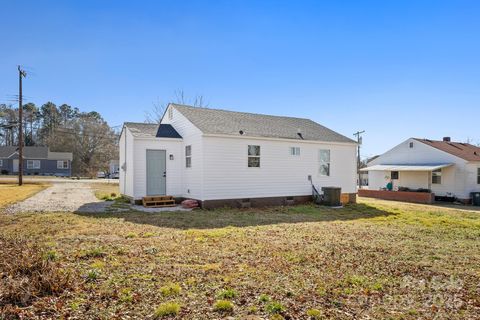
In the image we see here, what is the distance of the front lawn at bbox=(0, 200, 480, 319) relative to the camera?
Answer: 3773mm

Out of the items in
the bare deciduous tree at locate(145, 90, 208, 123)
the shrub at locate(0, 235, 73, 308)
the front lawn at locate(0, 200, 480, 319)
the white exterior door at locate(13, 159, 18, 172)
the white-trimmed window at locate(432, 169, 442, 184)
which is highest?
the bare deciduous tree at locate(145, 90, 208, 123)

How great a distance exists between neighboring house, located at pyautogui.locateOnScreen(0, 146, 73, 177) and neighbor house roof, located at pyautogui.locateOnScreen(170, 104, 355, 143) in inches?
1653

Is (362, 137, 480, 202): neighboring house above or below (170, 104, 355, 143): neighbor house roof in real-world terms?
below

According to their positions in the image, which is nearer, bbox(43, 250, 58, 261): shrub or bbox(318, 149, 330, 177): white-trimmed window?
bbox(43, 250, 58, 261): shrub

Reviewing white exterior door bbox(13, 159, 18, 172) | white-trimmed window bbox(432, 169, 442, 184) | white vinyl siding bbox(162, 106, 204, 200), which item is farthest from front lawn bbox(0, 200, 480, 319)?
white exterior door bbox(13, 159, 18, 172)

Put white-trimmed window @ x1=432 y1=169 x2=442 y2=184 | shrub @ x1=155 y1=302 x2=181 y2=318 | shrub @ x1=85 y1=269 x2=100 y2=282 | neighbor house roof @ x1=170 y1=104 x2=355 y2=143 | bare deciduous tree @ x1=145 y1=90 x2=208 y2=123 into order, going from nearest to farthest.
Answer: shrub @ x1=155 y1=302 x2=181 y2=318
shrub @ x1=85 y1=269 x2=100 y2=282
neighbor house roof @ x1=170 y1=104 x2=355 y2=143
white-trimmed window @ x1=432 y1=169 x2=442 y2=184
bare deciduous tree @ x1=145 y1=90 x2=208 y2=123

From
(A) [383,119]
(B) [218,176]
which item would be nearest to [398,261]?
(B) [218,176]

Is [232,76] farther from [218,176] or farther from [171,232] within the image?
[171,232]

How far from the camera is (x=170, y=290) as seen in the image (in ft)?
13.9

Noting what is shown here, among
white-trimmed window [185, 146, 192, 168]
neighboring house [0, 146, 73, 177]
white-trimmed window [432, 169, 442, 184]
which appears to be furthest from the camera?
neighboring house [0, 146, 73, 177]

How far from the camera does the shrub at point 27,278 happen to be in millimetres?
3732

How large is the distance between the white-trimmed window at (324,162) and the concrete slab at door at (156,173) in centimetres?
783

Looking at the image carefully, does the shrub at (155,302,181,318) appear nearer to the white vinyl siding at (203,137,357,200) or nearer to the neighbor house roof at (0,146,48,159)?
the white vinyl siding at (203,137,357,200)

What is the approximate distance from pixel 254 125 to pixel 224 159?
319 centimetres
